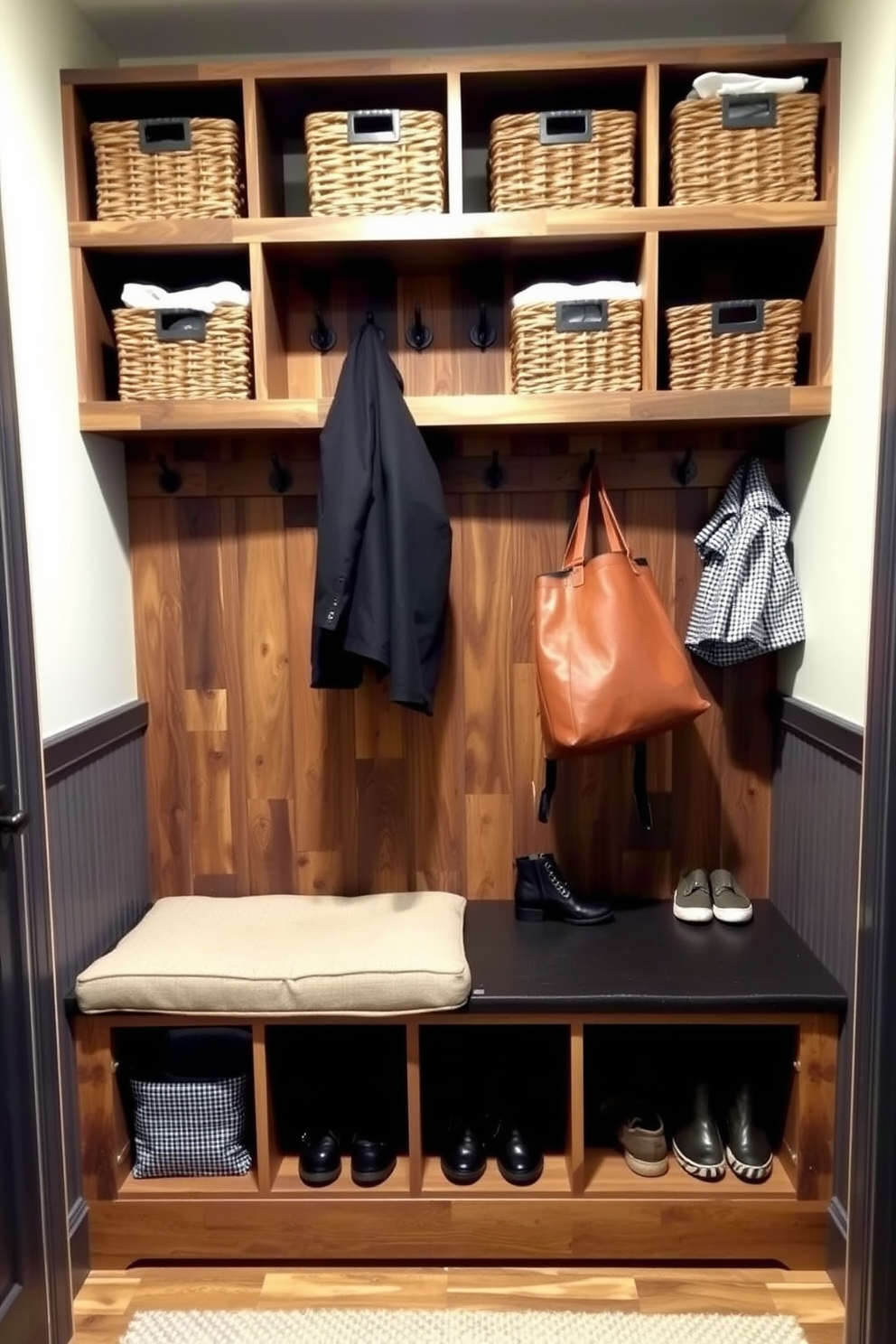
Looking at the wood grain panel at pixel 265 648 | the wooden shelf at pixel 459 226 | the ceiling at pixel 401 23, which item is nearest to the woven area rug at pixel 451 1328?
the wood grain panel at pixel 265 648

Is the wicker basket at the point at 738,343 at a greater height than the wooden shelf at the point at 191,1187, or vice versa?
the wicker basket at the point at 738,343

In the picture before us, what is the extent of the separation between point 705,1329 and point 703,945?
66 centimetres

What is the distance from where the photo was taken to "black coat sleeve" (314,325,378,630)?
181 cm

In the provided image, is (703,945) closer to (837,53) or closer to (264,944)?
(264,944)

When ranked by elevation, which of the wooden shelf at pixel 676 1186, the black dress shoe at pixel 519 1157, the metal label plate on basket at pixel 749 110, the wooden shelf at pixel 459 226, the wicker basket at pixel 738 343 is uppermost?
the metal label plate on basket at pixel 749 110

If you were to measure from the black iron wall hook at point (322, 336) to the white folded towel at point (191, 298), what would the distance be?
24cm

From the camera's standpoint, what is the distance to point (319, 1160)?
183cm

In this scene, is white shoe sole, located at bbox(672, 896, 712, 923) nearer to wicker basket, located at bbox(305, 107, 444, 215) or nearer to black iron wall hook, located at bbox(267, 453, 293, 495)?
black iron wall hook, located at bbox(267, 453, 293, 495)

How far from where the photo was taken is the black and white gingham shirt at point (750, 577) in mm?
1996

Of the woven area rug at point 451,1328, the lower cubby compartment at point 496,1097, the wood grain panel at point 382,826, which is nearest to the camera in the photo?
the woven area rug at point 451,1328

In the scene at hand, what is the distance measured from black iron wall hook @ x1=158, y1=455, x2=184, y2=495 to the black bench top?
46.9 inches

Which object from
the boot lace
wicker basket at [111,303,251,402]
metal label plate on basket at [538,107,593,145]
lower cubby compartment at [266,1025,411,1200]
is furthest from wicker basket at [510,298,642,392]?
lower cubby compartment at [266,1025,411,1200]

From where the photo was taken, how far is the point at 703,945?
1.93m

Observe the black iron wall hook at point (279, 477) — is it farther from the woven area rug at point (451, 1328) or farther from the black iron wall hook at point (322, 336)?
the woven area rug at point (451, 1328)
